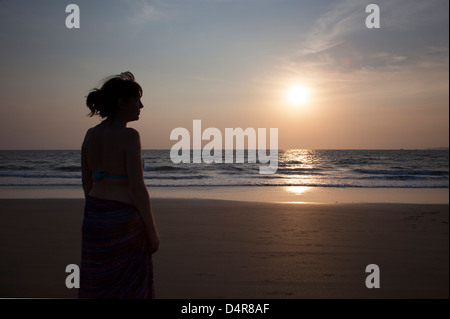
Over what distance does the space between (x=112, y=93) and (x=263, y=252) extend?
12.5 ft

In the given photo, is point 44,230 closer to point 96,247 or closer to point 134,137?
point 96,247

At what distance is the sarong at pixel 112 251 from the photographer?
2154 mm

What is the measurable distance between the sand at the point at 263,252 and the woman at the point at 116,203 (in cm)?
160

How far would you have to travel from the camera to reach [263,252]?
5.13m

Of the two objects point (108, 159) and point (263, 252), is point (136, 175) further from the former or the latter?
point (263, 252)

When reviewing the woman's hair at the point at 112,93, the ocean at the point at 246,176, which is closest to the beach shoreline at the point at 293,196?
the ocean at the point at 246,176

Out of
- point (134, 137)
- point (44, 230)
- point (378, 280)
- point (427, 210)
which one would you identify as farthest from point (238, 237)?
point (427, 210)

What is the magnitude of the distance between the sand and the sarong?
1564mm

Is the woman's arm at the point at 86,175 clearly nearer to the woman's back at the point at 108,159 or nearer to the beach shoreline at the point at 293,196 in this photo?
the woman's back at the point at 108,159

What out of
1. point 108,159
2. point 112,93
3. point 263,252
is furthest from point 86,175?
point 263,252

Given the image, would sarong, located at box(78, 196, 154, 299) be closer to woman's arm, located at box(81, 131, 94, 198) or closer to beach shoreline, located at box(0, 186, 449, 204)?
woman's arm, located at box(81, 131, 94, 198)

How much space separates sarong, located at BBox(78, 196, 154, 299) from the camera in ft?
7.07

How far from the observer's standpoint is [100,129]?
209 cm
